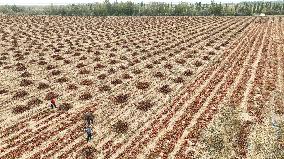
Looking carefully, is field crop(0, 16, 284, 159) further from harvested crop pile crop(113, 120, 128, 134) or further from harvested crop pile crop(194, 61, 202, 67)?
harvested crop pile crop(194, 61, 202, 67)

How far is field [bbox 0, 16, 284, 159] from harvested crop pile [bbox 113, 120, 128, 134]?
6 cm

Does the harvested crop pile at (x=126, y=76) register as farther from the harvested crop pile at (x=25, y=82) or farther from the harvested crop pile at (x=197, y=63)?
the harvested crop pile at (x=25, y=82)

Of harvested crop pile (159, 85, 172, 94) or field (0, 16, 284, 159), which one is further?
harvested crop pile (159, 85, 172, 94)

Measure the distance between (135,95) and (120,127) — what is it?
19.3 feet

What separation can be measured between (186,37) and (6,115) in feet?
118

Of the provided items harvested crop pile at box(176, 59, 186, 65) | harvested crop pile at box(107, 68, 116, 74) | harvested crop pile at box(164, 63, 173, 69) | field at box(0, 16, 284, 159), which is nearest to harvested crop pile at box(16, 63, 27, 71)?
field at box(0, 16, 284, 159)

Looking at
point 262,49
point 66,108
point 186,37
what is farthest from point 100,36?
point 66,108

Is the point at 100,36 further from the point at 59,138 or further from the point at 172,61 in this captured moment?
the point at 59,138

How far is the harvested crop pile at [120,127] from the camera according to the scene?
19.9 meters

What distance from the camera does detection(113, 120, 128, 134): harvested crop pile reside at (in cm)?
1989

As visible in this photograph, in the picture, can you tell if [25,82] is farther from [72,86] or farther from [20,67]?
[20,67]

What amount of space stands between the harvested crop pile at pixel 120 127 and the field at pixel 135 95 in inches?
2.5

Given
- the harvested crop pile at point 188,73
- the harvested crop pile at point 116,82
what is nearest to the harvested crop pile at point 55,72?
the harvested crop pile at point 116,82

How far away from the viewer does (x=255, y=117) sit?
71.2 feet
